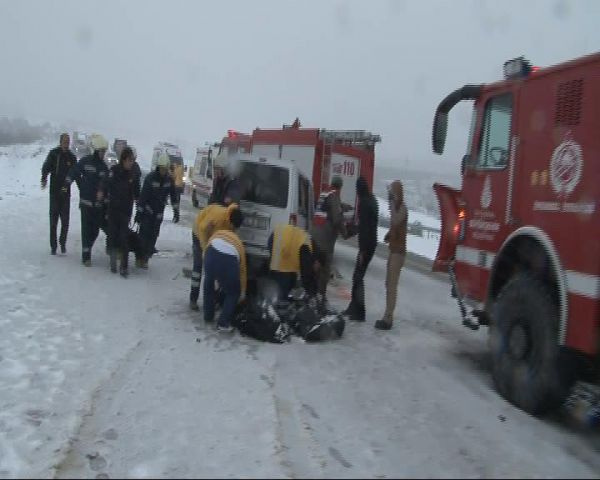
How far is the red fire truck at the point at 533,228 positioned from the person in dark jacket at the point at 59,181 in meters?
6.19

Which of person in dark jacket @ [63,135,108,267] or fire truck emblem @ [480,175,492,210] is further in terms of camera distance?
person in dark jacket @ [63,135,108,267]

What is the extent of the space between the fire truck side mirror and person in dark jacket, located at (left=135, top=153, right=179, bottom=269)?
4466 mm

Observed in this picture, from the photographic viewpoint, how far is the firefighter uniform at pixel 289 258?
7.02 meters

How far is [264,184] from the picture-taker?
9320 millimetres

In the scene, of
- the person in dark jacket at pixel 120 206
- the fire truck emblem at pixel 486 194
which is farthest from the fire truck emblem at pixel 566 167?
the person in dark jacket at pixel 120 206

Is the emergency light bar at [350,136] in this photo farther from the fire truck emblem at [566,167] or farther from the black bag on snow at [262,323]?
the fire truck emblem at [566,167]

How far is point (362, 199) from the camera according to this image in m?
8.22

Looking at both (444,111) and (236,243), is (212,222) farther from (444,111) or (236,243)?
(444,111)

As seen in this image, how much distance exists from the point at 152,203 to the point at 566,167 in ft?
22.0

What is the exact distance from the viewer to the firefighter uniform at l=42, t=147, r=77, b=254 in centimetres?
982

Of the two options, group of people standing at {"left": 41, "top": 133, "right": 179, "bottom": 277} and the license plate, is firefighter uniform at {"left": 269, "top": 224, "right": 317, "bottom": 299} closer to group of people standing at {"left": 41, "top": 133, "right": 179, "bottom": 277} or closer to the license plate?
the license plate

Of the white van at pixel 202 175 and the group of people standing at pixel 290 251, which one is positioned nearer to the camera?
the group of people standing at pixel 290 251

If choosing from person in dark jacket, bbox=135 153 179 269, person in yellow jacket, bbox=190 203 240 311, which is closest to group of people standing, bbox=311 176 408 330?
person in yellow jacket, bbox=190 203 240 311

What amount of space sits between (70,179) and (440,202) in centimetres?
580
